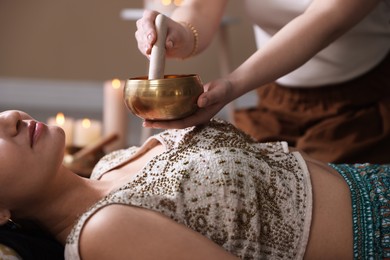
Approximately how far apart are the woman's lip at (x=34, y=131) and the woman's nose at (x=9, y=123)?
32 millimetres

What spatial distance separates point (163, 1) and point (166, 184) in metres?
2.78

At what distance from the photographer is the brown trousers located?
7.18ft

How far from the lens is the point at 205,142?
5.31ft

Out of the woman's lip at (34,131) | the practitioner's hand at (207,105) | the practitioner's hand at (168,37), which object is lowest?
the woman's lip at (34,131)

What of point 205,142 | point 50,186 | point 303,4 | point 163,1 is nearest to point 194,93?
point 205,142

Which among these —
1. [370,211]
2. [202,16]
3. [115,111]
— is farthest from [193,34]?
[115,111]

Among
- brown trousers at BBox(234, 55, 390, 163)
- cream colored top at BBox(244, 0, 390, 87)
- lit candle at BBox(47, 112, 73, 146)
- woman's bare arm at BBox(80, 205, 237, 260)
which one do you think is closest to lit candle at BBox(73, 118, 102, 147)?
lit candle at BBox(47, 112, 73, 146)

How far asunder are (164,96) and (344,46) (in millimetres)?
911

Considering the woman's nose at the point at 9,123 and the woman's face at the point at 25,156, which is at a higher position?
the woman's nose at the point at 9,123

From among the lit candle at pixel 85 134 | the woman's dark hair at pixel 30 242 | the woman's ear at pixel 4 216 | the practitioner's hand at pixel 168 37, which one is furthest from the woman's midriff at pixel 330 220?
the lit candle at pixel 85 134

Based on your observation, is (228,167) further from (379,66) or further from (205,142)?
(379,66)

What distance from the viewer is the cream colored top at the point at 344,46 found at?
7.13ft

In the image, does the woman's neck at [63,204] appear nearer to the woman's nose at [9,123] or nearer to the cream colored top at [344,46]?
the woman's nose at [9,123]

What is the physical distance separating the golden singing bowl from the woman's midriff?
355 mm
